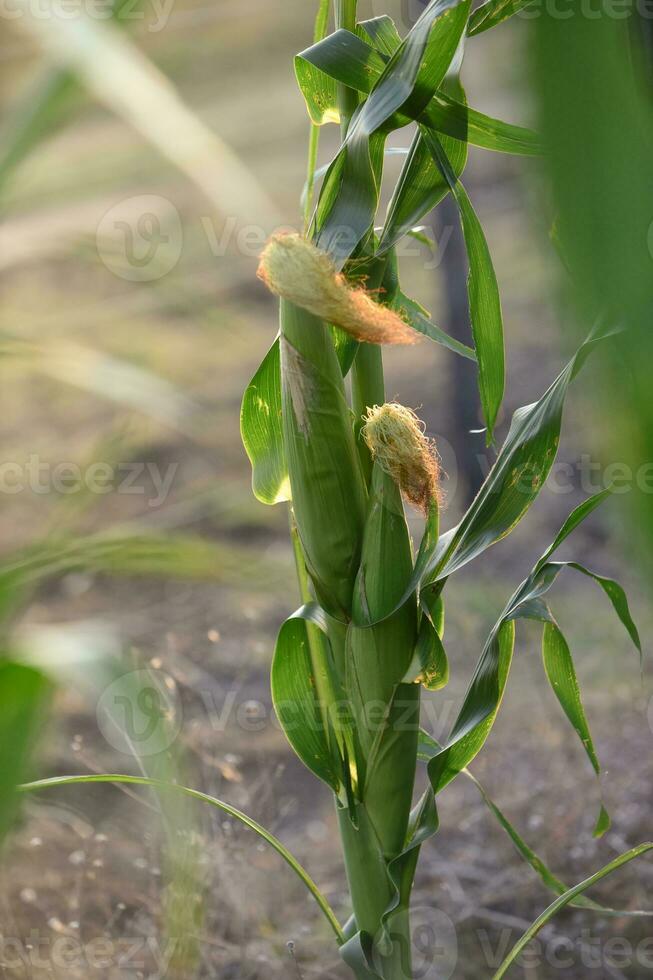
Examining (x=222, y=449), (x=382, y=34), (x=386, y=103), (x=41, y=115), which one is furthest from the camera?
(x=222, y=449)

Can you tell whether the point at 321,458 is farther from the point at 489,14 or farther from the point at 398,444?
the point at 489,14

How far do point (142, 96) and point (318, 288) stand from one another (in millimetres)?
336

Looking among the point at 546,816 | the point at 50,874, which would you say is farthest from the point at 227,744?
the point at 546,816

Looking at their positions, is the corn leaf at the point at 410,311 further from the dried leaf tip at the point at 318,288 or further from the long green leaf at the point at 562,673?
the long green leaf at the point at 562,673

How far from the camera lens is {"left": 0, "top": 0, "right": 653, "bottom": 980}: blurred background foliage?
0.09m

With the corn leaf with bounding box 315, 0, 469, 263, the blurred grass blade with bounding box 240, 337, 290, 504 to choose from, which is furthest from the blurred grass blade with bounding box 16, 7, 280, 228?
the blurred grass blade with bounding box 240, 337, 290, 504

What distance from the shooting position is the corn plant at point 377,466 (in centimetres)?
49

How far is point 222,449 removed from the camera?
2.11 meters

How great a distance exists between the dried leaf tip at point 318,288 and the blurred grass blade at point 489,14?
15 centimetres

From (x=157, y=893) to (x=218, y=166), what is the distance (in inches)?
38.7

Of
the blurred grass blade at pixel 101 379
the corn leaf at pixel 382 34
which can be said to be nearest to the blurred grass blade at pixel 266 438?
the corn leaf at pixel 382 34

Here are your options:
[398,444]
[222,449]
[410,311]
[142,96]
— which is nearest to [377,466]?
[398,444]

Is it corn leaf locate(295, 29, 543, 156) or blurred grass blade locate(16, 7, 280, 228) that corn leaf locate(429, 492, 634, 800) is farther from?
blurred grass blade locate(16, 7, 280, 228)

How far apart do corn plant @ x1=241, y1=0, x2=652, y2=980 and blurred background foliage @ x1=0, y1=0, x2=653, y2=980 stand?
5 centimetres
